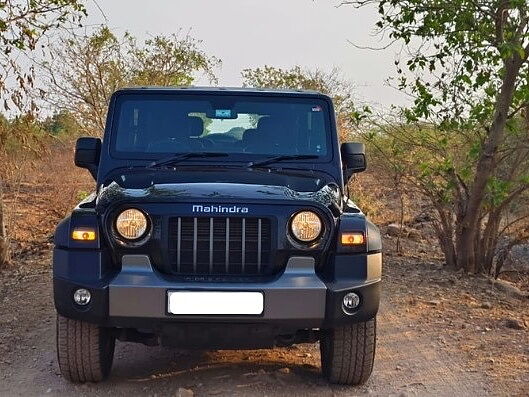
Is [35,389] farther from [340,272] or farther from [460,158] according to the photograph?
[460,158]

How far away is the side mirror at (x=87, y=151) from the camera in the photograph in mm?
5539

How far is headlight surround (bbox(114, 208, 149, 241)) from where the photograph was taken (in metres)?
4.43

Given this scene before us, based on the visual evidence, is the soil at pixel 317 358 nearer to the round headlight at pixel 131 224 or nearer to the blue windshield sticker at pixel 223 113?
the round headlight at pixel 131 224

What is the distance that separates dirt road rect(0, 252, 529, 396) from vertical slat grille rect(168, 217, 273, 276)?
30.1 inches

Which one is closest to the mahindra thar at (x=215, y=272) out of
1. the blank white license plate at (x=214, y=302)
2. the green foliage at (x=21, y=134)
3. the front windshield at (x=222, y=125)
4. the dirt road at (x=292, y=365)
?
the blank white license plate at (x=214, y=302)

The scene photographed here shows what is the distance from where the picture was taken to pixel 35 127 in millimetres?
9797

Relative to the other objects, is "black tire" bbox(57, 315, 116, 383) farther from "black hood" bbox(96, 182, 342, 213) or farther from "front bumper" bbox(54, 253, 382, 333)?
"black hood" bbox(96, 182, 342, 213)

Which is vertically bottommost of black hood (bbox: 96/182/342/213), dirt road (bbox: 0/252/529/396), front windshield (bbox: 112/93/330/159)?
dirt road (bbox: 0/252/529/396)

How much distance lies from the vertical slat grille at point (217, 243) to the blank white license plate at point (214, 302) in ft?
0.66

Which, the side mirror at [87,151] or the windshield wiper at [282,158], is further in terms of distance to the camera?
the side mirror at [87,151]

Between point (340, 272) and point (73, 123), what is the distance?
1256cm

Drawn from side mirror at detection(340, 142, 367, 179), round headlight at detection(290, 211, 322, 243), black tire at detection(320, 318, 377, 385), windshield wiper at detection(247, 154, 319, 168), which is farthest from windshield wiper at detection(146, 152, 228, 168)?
black tire at detection(320, 318, 377, 385)

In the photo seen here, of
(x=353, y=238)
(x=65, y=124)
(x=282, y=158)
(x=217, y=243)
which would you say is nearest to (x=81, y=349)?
(x=217, y=243)

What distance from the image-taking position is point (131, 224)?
14.5 ft
